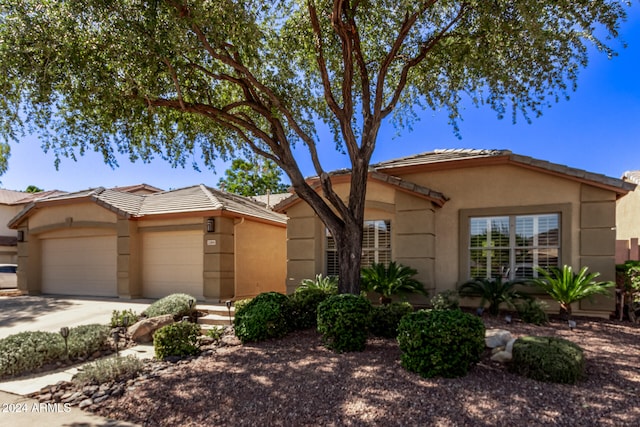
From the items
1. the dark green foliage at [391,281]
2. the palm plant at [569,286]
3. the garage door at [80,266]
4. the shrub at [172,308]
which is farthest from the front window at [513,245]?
the garage door at [80,266]

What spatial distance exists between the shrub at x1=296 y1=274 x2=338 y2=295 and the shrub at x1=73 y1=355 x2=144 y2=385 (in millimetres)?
4482

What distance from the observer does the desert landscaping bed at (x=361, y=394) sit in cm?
387

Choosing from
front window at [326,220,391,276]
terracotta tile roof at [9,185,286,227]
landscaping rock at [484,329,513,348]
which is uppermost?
terracotta tile roof at [9,185,286,227]

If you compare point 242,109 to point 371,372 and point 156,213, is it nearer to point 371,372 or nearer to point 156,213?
point 156,213

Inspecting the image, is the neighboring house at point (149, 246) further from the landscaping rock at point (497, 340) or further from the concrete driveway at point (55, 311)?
the landscaping rock at point (497, 340)

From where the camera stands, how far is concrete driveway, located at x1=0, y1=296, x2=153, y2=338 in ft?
29.1

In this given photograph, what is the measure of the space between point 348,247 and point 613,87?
8033mm

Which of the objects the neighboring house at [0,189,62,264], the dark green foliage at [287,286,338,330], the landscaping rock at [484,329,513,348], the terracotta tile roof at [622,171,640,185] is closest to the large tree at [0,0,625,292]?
the dark green foliage at [287,286,338,330]

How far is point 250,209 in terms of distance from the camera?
1406 cm

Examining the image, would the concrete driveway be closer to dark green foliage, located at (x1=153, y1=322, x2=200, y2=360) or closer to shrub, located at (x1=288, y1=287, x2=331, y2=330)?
dark green foliage, located at (x1=153, y1=322, x2=200, y2=360)

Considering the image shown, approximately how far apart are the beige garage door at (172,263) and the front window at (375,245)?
4.60m

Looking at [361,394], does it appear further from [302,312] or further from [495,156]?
[495,156]

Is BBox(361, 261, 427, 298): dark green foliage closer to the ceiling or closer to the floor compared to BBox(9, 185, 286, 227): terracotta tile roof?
closer to the floor

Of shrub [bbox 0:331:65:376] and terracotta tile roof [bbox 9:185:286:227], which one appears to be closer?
shrub [bbox 0:331:65:376]
